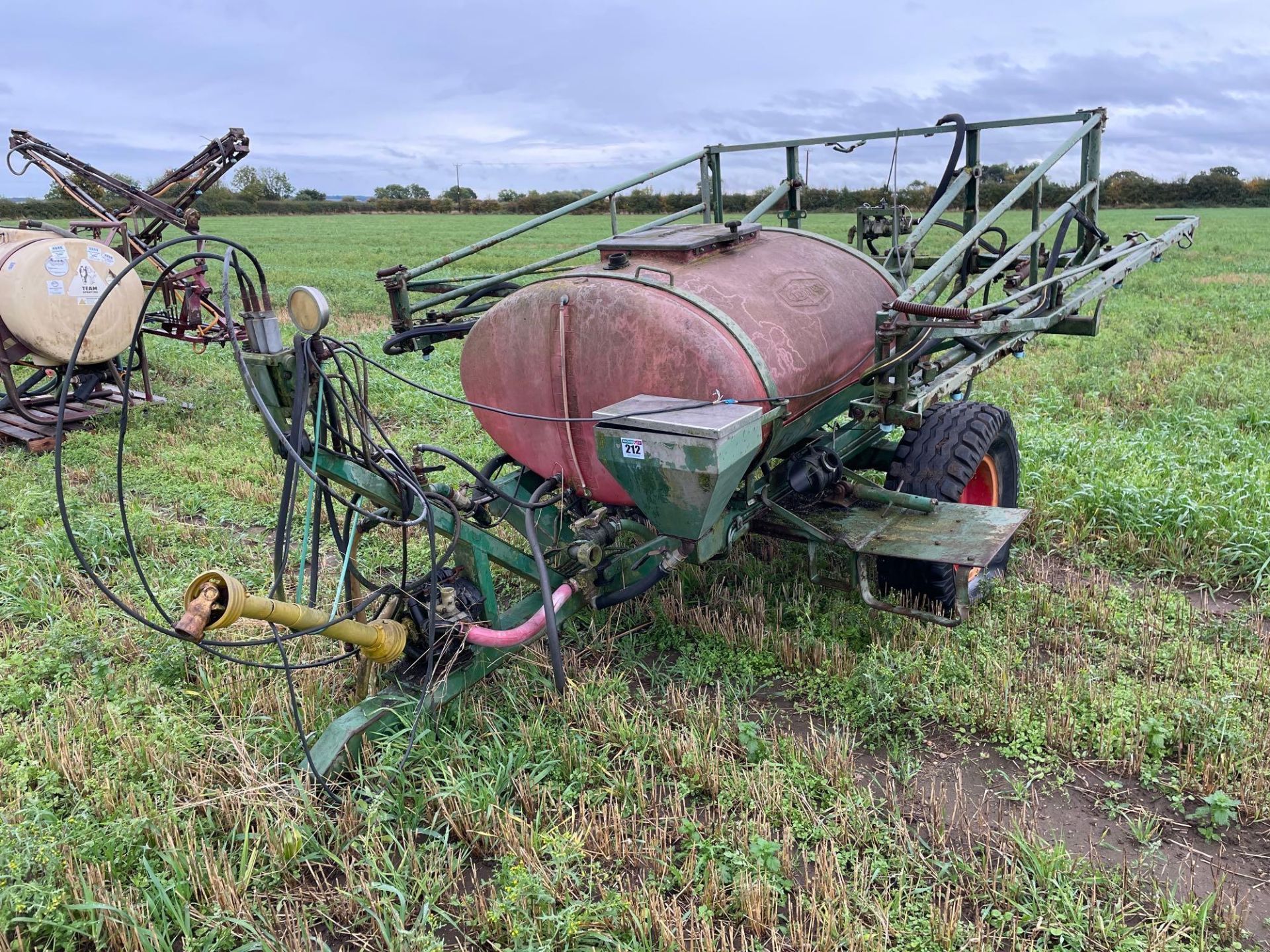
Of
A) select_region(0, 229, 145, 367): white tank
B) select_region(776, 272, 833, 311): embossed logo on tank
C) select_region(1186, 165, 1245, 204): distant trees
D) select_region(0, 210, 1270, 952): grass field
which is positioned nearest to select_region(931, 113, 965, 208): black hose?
select_region(776, 272, 833, 311): embossed logo on tank

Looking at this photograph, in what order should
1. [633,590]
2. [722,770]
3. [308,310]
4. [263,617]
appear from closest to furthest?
[263,617] → [308,310] → [722,770] → [633,590]

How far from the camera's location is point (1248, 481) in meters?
5.36

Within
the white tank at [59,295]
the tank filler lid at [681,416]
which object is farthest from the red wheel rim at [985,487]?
the white tank at [59,295]

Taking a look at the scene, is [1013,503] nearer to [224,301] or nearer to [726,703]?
[726,703]

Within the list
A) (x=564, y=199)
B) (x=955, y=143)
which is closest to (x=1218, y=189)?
(x=564, y=199)

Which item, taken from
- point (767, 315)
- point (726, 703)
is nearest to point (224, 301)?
point (767, 315)

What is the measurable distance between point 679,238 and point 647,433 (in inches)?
53.8

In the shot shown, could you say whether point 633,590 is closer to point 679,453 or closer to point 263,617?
point 679,453

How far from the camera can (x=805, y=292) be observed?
414 cm

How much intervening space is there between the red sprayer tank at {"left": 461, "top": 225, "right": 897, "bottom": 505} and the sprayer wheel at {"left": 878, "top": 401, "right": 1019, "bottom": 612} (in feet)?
1.89

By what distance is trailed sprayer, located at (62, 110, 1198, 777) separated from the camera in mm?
3137

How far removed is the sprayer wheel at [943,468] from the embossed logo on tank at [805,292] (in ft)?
2.52

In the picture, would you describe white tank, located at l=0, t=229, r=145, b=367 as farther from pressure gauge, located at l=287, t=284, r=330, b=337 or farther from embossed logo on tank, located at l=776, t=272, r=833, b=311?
embossed logo on tank, located at l=776, t=272, r=833, b=311

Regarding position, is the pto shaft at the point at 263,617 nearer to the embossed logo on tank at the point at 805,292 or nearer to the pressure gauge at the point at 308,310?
the pressure gauge at the point at 308,310
